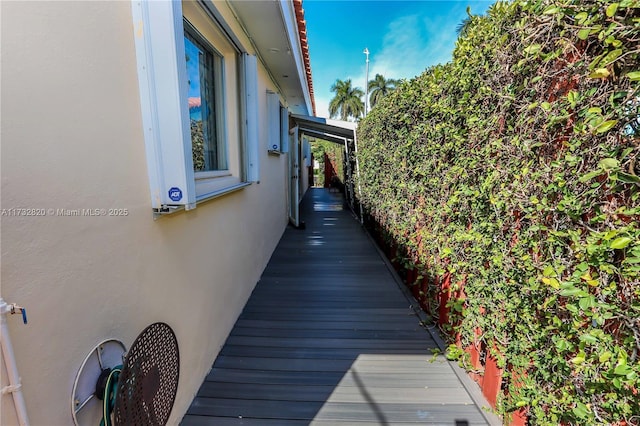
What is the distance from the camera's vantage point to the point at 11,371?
782mm

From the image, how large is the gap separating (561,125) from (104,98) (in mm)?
1899

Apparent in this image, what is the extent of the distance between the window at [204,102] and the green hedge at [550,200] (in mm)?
1962

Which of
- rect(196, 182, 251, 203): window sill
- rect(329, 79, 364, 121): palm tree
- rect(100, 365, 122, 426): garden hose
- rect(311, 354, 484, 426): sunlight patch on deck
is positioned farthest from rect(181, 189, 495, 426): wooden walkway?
rect(329, 79, 364, 121): palm tree

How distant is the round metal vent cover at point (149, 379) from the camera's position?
1.07 metres

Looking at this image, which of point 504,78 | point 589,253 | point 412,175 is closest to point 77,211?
point 589,253

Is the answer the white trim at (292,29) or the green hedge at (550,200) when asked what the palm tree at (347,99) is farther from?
the green hedge at (550,200)

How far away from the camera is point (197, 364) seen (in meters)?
2.02

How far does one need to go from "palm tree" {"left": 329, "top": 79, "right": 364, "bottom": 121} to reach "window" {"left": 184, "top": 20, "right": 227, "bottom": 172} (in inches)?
1361

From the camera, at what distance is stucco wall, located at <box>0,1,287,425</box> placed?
817 mm

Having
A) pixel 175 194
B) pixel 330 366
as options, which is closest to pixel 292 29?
pixel 175 194

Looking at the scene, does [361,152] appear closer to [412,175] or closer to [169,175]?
[412,175]

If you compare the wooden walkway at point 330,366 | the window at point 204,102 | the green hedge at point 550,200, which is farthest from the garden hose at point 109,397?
the green hedge at point 550,200

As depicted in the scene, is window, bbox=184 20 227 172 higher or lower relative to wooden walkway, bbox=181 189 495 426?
higher

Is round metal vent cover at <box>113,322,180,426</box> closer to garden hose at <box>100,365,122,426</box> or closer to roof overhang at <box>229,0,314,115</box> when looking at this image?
garden hose at <box>100,365,122,426</box>
